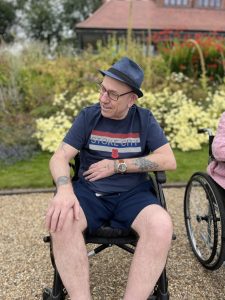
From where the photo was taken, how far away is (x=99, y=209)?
234 centimetres

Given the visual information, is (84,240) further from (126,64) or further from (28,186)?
(28,186)

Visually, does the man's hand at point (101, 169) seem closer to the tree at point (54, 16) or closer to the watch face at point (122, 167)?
the watch face at point (122, 167)

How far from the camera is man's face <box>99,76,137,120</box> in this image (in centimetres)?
230

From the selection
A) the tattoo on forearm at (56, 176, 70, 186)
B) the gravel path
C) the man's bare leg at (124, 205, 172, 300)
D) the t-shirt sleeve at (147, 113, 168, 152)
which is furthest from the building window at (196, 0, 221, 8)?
the man's bare leg at (124, 205, 172, 300)

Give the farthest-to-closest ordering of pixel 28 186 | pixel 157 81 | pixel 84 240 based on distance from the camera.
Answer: pixel 157 81
pixel 28 186
pixel 84 240

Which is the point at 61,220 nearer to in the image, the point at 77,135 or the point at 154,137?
the point at 77,135

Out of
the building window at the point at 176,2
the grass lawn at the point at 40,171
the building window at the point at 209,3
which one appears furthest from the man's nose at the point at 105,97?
the building window at the point at 209,3

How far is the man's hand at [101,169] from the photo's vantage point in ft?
7.81

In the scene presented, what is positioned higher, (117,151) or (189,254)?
(117,151)

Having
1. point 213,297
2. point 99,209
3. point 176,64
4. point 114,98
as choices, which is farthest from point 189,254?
point 176,64

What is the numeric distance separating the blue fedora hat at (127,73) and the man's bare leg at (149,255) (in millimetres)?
767

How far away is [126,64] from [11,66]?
538 centimetres

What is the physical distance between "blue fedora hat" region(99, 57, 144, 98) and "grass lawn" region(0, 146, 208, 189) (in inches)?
95.6

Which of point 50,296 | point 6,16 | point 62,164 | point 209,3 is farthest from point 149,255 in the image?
point 6,16
